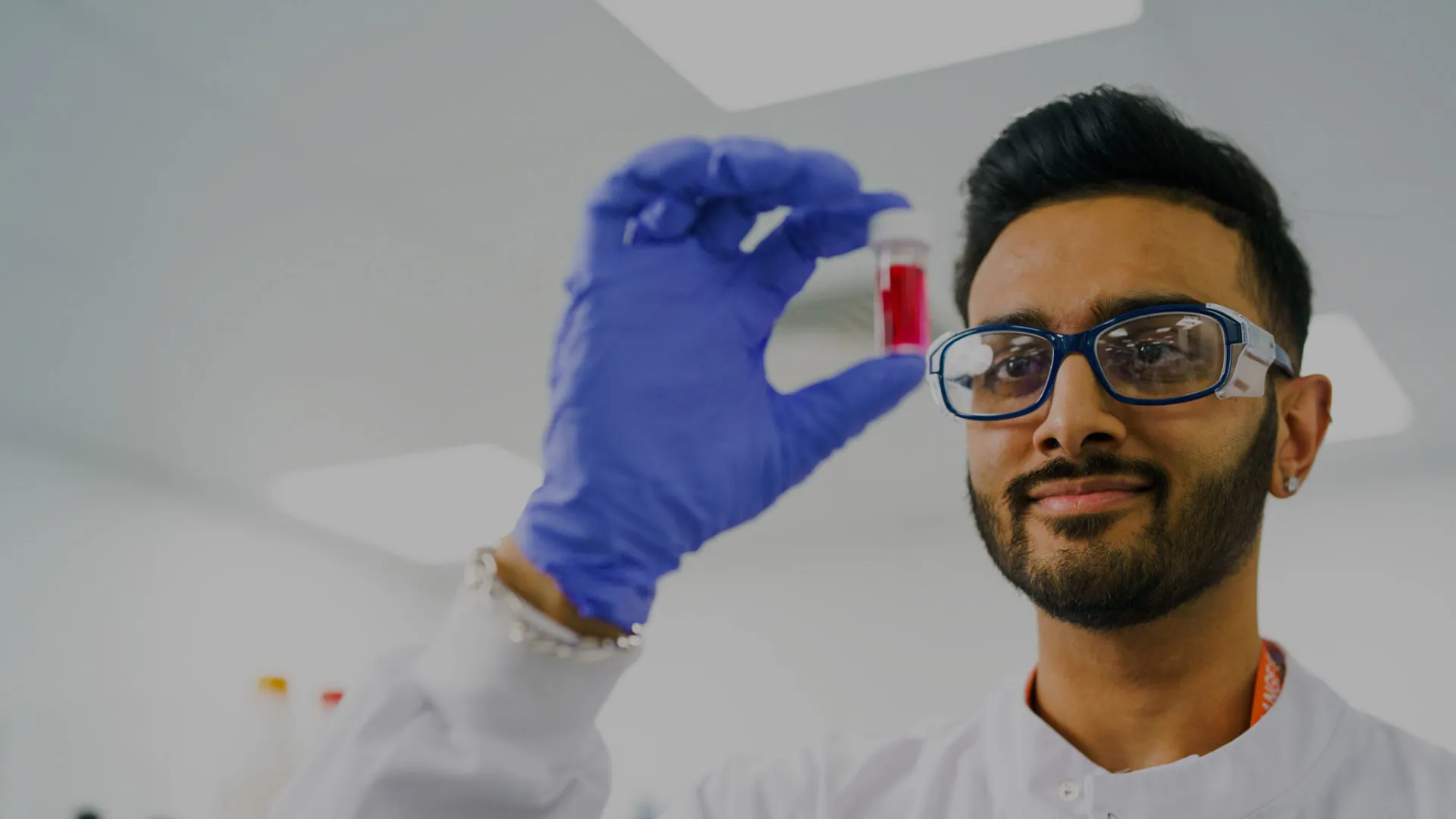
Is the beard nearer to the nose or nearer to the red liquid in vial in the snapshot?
the nose

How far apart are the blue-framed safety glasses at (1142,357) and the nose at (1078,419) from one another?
0.05 ft

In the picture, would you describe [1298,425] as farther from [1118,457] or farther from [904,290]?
[904,290]

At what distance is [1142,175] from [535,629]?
40.3 inches

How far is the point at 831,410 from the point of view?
4.94ft

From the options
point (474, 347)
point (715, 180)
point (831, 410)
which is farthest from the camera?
point (474, 347)

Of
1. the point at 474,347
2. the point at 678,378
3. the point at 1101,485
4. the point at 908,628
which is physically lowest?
the point at 908,628

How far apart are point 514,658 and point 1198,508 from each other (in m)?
0.82

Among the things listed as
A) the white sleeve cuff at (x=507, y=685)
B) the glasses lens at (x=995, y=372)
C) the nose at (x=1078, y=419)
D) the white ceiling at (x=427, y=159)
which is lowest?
the white sleeve cuff at (x=507, y=685)

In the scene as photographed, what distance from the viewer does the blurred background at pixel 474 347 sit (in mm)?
2488

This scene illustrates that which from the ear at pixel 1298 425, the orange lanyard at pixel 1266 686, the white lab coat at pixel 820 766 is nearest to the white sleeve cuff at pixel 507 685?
the white lab coat at pixel 820 766

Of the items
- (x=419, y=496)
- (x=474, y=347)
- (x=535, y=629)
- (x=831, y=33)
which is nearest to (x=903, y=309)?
(x=535, y=629)

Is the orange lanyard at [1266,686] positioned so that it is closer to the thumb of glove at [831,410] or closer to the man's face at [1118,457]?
the man's face at [1118,457]

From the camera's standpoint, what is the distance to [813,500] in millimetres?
5355

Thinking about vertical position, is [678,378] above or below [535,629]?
above
